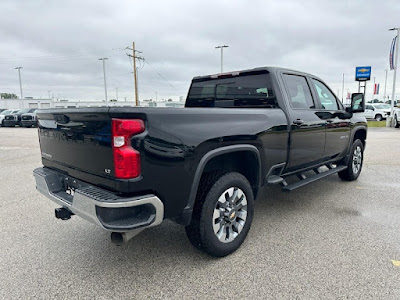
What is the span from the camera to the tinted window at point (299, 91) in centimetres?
384

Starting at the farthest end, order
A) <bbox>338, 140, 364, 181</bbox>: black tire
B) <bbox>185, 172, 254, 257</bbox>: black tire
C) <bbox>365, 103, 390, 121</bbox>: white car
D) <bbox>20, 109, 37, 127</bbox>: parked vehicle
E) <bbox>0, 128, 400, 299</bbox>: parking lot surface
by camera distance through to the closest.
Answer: <bbox>365, 103, 390, 121</bbox>: white car → <bbox>20, 109, 37, 127</bbox>: parked vehicle → <bbox>338, 140, 364, 181</bbox>: black tire → <bbox>185, 172, 254, 257</bbox>: black tire → <bbox>0, 128, 400, 299</bbox>: parking lot surface

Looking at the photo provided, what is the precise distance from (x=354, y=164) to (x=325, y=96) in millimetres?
1829

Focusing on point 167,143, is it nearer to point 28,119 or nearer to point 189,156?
point 189,156

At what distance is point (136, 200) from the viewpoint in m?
2.17

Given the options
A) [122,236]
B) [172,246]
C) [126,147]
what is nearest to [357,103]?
[172,246]

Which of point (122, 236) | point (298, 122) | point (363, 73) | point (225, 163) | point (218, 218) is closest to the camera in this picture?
point (122, 236)

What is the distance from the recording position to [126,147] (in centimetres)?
217

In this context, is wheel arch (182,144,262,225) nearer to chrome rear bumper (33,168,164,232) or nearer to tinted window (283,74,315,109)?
chrome rear bumper (33,168,164,232)

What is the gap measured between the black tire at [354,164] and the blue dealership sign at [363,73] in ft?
54.9

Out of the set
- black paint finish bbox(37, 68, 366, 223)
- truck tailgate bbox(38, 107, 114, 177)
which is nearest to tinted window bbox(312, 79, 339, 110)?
black paint finish bbox(37, 68, 366, 223)

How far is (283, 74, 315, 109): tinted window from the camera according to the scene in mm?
3844

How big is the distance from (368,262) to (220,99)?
2734mm

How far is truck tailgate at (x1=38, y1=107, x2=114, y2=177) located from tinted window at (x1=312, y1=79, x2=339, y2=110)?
3.38 m

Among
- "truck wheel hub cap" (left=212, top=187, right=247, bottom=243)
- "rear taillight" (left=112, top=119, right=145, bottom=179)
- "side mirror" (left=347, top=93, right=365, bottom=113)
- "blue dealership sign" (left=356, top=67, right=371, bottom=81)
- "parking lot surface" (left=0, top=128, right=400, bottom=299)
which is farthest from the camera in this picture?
"blue dealership sign" (left=356, top=67, right=371, bottom=81)
